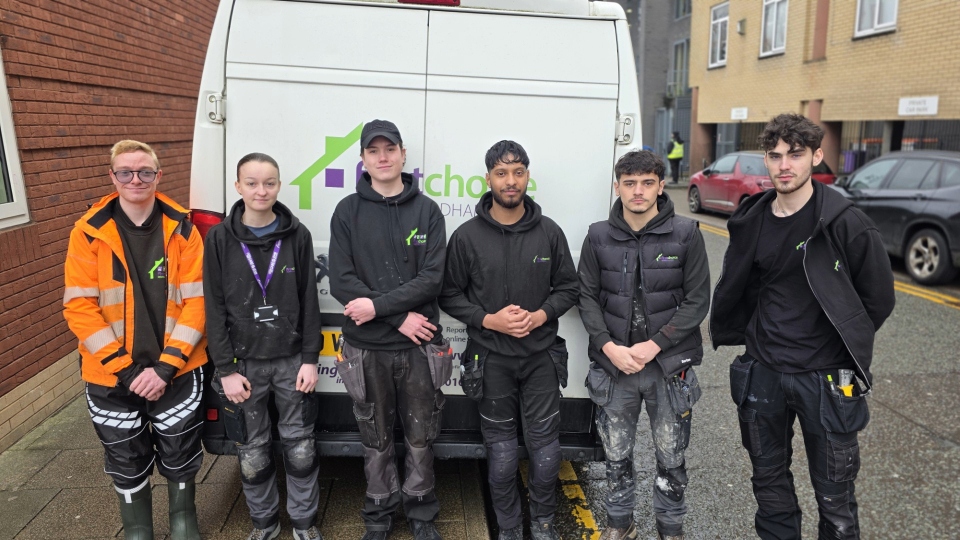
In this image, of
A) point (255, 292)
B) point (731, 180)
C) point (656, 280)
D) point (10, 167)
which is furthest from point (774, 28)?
point (255, 292)

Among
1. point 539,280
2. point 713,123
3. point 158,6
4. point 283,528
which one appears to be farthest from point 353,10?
point 713,123

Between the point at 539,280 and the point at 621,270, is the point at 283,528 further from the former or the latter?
the point at 621,270

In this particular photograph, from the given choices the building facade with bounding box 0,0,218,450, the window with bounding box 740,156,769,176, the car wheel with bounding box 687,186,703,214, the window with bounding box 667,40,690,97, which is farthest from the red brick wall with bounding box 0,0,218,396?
the window with bounding box 667,40,690,97

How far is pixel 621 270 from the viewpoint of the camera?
304 centimetres

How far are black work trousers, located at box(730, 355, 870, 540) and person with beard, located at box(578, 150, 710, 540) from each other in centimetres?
27

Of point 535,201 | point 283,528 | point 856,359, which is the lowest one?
point 283,528

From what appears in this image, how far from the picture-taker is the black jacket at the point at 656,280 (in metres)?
3.01

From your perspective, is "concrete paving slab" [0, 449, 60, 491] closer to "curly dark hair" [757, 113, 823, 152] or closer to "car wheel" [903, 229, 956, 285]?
"curly dark hair" [757, 113, 823, 152]

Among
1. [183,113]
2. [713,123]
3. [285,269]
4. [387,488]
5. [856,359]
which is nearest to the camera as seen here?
[856,359]

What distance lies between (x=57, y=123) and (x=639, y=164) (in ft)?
13.2

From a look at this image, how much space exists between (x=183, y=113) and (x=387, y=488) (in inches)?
213

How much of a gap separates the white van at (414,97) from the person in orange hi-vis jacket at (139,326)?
0.65 ft

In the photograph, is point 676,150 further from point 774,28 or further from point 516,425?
point 516,425

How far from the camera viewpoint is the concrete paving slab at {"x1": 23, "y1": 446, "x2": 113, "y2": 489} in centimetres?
367
